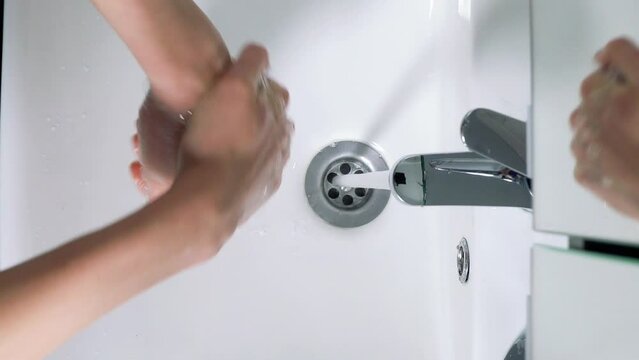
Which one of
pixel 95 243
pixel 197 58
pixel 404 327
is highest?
pixel 197 58

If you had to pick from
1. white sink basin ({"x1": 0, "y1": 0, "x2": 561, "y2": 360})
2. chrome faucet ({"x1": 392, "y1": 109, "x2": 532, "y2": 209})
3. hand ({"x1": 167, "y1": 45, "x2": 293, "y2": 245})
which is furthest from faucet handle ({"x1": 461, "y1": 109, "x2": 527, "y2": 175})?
white sink basin ({"x1": 0, "y1": 0, "x2": 561, "y2": 360})

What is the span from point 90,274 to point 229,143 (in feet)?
0.39

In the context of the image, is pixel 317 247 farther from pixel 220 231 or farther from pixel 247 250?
pixel 220 231

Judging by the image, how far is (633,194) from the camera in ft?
0.75

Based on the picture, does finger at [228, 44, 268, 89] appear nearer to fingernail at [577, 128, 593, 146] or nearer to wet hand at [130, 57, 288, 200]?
wet hand at [130, 57, 288, 200]

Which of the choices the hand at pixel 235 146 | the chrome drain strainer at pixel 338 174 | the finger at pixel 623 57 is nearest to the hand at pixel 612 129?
the finger at pixel 623 57

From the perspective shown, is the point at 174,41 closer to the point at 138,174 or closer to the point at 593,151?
the point at 138,174

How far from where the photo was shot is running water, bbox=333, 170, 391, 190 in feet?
1.91

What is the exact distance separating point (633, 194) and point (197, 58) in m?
0.32

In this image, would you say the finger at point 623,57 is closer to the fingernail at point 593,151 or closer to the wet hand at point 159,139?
the fingernail at point 593,151

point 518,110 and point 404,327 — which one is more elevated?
point 518,110

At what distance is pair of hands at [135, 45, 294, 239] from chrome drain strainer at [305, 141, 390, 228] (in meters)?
0.19

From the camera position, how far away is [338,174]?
675 millimetres

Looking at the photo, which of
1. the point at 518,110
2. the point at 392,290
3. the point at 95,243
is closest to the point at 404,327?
the point at 392,290
